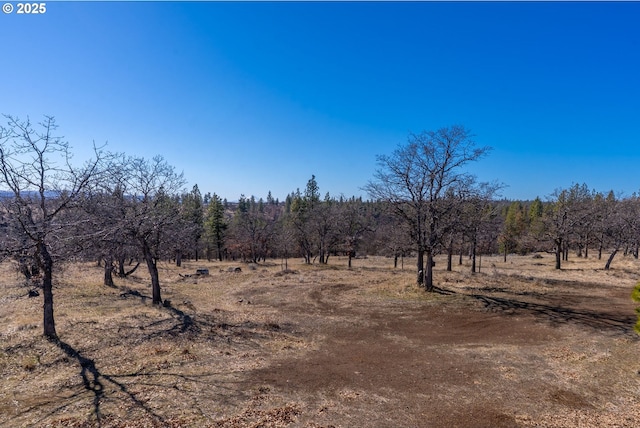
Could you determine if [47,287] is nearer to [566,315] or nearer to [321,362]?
[321,362]

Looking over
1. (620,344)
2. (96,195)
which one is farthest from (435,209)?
(96,195)

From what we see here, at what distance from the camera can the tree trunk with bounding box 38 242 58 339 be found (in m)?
13.1

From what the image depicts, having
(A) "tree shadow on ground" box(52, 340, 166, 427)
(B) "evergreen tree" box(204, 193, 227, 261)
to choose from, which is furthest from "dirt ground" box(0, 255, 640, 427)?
(B) "evergreen tree" box(204, 193, 227, 261)

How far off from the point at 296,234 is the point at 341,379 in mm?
42504

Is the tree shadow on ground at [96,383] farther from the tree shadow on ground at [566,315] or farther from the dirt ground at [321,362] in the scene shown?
the tree shadow on ground at [566,315]

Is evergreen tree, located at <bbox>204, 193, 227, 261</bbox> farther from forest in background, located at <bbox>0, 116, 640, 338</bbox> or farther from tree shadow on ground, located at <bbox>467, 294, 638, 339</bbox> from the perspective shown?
tree shadow on ground, located at <bbox>467, 294, 638, 339</bbox>

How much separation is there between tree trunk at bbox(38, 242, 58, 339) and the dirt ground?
518 millimetres

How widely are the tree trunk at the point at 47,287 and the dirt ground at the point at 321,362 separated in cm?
52

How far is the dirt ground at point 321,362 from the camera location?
917 centimetres

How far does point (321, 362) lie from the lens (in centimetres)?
1298

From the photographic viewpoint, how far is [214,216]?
6134cm

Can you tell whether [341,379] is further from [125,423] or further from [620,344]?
[620,344]

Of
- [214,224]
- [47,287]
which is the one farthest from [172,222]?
[214,224]

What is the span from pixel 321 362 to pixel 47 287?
456 inches
